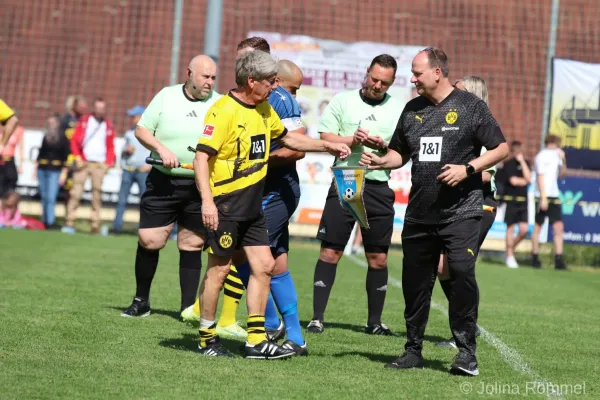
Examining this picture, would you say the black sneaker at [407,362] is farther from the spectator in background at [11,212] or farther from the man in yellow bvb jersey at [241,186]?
the spectator in background at [11,212]

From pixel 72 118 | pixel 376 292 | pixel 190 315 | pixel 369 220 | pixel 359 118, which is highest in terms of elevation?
pixel 72 118

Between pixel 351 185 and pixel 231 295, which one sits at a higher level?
pixel 351 185

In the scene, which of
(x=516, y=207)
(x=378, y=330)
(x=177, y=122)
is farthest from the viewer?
(x=516, y=207)

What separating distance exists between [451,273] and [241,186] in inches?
58.1

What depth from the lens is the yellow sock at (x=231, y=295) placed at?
7773 mm

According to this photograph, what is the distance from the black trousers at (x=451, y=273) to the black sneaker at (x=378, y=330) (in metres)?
1.60

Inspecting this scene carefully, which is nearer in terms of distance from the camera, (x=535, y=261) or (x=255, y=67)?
(x=255, y=67)

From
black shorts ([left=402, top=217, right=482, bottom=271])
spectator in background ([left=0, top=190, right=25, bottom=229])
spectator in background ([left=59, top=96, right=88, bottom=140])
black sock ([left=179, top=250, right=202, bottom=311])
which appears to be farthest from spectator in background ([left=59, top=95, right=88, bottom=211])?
black shorts ([left=402, top=217, right=482, bottom=271])

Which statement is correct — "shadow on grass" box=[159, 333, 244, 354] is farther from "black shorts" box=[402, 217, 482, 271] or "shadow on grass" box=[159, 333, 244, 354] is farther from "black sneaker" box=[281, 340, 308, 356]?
"black shorts" box=[402, 217, 482, 271]

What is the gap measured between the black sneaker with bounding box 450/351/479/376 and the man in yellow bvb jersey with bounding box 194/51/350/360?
1.11m

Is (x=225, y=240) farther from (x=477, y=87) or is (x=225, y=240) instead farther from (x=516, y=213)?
(x=516, y=213)

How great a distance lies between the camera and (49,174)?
62.9 feet

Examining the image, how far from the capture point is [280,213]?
7.65 m

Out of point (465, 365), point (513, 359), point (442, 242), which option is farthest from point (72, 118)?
point (465, 365)
